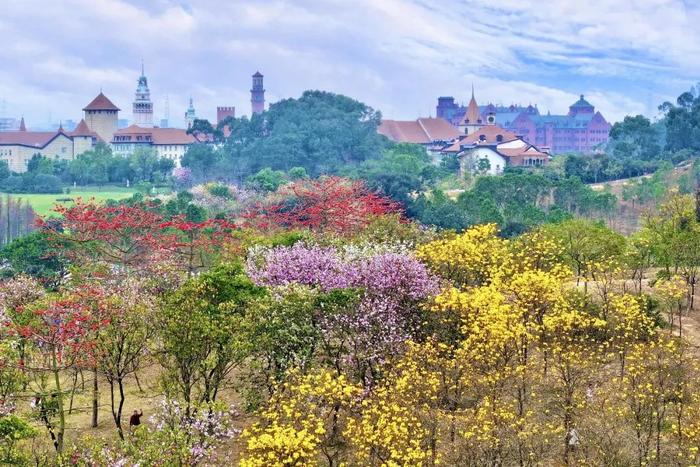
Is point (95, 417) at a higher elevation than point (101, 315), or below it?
below

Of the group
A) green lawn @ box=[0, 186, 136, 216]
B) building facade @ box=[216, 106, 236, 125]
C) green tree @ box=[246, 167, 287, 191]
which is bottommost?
green lawn @ box=[0, 186, 136, 216]

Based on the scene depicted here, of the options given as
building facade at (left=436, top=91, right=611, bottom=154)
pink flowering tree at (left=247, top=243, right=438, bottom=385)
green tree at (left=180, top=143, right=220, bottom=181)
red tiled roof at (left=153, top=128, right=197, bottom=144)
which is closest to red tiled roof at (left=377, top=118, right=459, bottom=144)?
building facade at (left=436, top=91, right=611, bottom=154)

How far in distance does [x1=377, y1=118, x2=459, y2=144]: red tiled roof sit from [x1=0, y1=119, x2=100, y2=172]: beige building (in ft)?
148

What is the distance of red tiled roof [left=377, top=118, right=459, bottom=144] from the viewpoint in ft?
439

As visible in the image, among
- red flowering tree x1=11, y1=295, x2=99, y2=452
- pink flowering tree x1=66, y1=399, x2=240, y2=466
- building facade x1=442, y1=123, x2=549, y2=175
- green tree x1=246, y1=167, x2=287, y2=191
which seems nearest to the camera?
pink flowering tree x1=66, y1=399, x2=240, y2=466

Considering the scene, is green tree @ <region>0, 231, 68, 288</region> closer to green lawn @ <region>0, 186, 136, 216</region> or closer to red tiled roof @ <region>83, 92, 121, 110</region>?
green lawn @ <region>0, 186, 136, 216</region>

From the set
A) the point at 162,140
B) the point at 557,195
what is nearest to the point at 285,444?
the point at 557,195

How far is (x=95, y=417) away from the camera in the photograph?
21.5 m

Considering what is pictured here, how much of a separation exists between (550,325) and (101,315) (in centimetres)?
1006

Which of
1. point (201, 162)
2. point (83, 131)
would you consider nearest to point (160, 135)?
point (83, 131)

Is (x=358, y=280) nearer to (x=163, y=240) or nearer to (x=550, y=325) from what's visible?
(x=550, y=325)

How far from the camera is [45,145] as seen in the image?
128250 mm

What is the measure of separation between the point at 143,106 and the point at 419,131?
62.7m

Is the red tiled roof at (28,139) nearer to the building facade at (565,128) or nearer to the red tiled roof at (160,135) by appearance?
the red tiled roof at (160,135)
